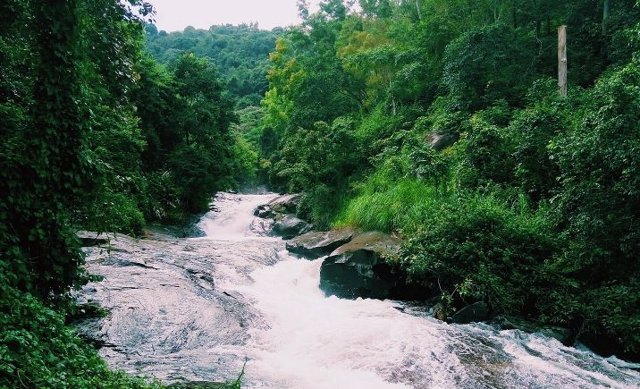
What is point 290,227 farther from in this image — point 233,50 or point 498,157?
point 233,50

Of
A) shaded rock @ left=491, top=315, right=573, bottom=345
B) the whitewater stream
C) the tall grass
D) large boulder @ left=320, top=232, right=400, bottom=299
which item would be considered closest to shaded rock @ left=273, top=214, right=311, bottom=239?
the tall grass

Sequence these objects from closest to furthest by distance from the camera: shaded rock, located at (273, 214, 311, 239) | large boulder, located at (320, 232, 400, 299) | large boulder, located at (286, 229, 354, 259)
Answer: large boulder, located at (320, 232, 400, 299) → large boulder, located at (286, 229, 354, 259) → shaded rock, located at (273, 214, 311, 239)

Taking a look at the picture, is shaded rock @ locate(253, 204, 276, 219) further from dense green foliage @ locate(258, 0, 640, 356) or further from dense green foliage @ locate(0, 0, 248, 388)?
dense green foliage @ locate(0, 0, 248, 388)

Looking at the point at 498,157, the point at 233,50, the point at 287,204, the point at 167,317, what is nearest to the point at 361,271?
the point at 167,317

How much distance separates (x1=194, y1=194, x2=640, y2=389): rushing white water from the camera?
6504 millimetres

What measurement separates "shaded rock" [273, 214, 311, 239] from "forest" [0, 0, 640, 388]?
26.8 inches

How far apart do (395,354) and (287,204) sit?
15.9 m

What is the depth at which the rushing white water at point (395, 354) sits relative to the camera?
650 centimetres

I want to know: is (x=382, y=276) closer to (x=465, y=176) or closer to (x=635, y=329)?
(x=465, y=176)

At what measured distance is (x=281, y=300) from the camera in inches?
424

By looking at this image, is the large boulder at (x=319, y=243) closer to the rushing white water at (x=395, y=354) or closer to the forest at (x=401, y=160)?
the forest at (x=401, y=160)

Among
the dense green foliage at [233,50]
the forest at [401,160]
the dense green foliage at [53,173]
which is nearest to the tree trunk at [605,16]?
the forest at [401,160]

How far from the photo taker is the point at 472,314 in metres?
8.79

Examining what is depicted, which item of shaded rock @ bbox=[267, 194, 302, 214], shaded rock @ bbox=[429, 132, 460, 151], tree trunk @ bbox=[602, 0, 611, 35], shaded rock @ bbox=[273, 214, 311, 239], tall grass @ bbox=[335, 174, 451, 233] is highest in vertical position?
tree trunk @ bbox=[602, 0, 611, 35]
